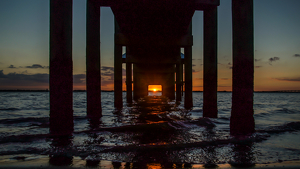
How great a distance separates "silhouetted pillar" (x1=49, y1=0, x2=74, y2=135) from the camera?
3807 millimetres

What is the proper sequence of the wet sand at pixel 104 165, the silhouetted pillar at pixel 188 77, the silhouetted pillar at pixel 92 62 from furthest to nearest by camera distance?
the silhouetted pillar at pixel 188 77 → the silhouetted pillar at pixel 92 62 → the wet sand at pixel 104 165

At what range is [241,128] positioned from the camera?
4.00 meters

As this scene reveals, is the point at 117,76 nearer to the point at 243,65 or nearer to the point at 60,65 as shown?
the point at 60,65

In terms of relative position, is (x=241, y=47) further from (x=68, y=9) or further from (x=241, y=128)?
(x=68, y=9)

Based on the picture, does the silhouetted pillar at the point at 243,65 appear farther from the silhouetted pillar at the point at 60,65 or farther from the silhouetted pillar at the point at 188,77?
the silhouetted pillar at the point at 188,77

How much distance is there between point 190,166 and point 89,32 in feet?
20.6

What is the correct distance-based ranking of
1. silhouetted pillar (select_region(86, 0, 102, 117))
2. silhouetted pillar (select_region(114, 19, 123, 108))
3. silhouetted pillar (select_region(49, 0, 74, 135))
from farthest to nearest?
silhouetted pillar (select_region(114, 19, 123, 108)), silhouetted pillar (select_region(86, 0, 102, 117)), silhouetted pillar (select_region(49, 0, 74, 135))

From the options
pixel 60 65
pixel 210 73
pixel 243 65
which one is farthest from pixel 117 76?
pixel 243 65

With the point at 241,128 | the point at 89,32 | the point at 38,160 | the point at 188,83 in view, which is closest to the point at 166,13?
the point at 89,32

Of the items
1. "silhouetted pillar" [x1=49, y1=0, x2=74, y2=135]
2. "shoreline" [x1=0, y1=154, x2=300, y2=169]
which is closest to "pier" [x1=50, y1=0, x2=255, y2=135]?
"silhouetted pillar" [x1=49, y1=0, x2=74, y2=135]

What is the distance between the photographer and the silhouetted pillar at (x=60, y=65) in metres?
3.81

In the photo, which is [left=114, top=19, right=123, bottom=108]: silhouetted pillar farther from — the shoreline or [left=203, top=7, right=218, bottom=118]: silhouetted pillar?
the shoreline

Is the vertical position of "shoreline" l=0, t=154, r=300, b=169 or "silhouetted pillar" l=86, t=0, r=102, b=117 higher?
"silhouetted pillar" l=86, t=0, r=102, b=117

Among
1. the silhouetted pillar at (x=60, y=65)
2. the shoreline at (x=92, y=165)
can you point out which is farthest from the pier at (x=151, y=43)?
→ the shoreline at (x=92, y=165)
